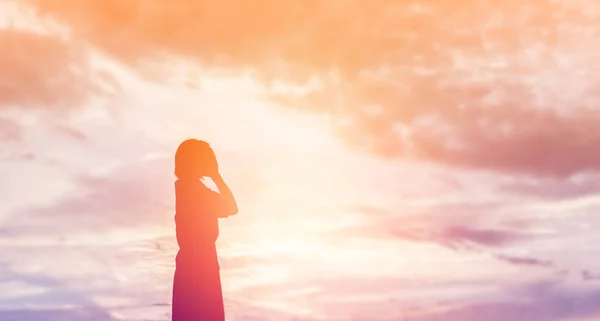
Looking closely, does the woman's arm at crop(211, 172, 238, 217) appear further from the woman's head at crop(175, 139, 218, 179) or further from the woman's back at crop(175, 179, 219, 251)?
the woman's head at crop(175, 139, 218, 179)

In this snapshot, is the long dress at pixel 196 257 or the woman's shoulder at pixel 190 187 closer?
the long dress at pixel 196 257

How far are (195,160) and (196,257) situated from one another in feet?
6.99

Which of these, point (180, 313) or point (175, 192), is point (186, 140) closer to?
point (175, 192)

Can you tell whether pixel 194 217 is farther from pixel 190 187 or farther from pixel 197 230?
pixel 190 187

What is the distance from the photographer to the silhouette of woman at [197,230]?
27672 mm

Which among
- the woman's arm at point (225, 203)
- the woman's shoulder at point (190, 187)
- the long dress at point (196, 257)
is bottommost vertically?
the long dress at point (196, 257)

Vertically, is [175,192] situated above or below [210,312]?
above

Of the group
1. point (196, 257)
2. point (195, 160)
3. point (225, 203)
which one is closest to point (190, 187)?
point (195, 160)

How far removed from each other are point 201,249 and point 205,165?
1846mm

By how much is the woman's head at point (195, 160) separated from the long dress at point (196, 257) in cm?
24

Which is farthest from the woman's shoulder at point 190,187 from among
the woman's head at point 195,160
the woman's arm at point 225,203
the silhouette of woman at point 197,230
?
the woman's arm at point 225,203

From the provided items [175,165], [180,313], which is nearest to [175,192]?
[175,165]

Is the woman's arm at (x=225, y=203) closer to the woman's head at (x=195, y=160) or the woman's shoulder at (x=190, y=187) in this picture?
the woman's shoulder at (x=190, y=187)

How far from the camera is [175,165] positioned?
27.9m
